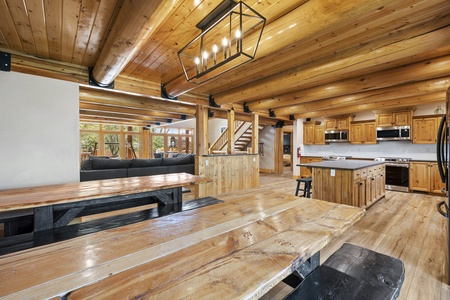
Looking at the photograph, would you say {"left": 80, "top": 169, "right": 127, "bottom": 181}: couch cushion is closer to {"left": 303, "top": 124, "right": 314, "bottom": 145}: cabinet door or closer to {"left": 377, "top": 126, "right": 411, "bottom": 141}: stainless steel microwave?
{"left": 303, "top": 124, "right": 314, "bottom": 145}: cabinet door

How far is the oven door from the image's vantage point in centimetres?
553

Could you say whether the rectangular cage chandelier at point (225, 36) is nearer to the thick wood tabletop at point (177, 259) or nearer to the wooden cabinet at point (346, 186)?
the thick wood tabletop at point (177, 259)

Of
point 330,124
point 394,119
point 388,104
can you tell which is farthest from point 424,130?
point 330,124

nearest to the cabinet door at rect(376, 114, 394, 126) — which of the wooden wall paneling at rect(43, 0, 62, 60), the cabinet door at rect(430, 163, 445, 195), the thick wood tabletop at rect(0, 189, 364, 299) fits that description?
the cabinet door at rect(430, 163, 445, 195)

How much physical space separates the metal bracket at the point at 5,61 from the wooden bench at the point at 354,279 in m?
3.98

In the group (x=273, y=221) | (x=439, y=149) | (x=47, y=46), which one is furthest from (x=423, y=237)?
(x=47, y=46)

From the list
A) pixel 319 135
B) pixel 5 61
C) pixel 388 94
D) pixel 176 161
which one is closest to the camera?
pixel 5 61

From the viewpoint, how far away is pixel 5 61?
2689mm

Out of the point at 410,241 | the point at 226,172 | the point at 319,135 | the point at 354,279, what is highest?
the point at 319,135

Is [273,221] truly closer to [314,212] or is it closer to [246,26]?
[314,212]

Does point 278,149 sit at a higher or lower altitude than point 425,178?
higher

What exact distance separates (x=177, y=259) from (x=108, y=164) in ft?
15.4

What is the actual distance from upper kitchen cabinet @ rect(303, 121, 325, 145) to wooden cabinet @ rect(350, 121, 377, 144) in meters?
0.99

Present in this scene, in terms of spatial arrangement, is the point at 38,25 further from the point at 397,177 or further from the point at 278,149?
the point at 278,149
